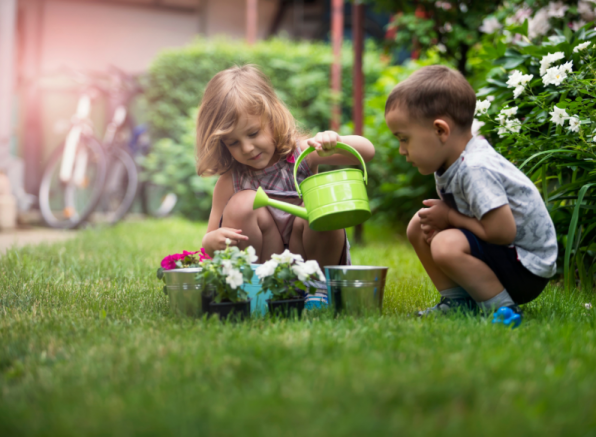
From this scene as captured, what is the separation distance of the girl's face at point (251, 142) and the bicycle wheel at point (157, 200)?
4.44 m

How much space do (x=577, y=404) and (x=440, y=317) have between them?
2.30 ft

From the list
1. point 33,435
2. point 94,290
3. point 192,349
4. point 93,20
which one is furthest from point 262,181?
point 93,20

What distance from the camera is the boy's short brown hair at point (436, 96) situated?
175cm

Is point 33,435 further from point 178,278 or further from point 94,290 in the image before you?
point 94,290

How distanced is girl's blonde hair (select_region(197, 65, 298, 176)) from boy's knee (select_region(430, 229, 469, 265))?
2.48 ft

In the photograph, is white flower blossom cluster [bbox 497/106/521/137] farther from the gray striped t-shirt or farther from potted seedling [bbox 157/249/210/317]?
potted seedling [bbox 157/249/210/317]

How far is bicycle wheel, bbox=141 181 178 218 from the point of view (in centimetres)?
666

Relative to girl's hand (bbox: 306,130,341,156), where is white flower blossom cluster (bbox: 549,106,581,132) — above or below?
above

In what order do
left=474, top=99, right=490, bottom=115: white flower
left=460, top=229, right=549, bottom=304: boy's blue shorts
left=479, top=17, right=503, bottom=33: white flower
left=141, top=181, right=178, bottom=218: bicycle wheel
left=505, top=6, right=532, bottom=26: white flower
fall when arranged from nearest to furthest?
left=460, top=229, right=549, bottom=304: boy's blue shorts, left=474, top=99, right=490, bottom=115: white flower, left=505, top=6, right=532, bottom=26: white flower, left=479, top=17, right=503, bottom=33: white flower, left=141, top=181, right=178, bottom=218: bicycle wheel

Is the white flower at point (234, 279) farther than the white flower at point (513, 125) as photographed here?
No

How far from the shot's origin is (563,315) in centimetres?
178

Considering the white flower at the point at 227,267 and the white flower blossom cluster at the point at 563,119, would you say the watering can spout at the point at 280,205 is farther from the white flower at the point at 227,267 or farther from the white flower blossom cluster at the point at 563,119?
the white flower blossom cluster at the point at 563,119

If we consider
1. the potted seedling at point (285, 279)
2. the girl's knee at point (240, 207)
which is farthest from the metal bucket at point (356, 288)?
the girl's knee at point (240, 207)

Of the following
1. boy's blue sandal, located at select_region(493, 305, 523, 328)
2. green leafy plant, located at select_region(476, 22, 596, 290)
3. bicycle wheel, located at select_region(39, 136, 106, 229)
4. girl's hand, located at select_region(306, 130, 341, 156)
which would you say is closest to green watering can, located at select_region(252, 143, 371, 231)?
girl's hand, located at select_region(306, 130, 341, 156)
